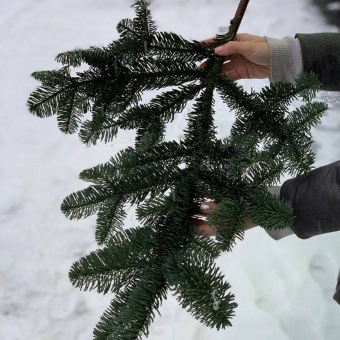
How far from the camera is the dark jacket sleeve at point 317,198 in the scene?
0.43 m

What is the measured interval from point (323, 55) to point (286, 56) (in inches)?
1.9

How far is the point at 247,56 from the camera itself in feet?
1.99

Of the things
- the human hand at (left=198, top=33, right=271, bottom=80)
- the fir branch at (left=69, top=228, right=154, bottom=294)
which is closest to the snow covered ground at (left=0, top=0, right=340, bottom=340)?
the human hand at (left=198, top=33, right=271, bottom=80)

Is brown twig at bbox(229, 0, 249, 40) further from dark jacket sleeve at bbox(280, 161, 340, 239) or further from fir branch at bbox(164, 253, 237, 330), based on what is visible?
fir branch at bbox(164, 253, 237, 330)

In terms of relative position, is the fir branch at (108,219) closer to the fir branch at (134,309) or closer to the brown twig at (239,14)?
the fir branch at (134,309)

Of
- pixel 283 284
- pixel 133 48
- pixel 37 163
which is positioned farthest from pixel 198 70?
pixel 37 163

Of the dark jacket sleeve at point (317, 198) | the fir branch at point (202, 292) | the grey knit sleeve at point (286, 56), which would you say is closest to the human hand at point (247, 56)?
the grey knit sleeve at point (286, 56)

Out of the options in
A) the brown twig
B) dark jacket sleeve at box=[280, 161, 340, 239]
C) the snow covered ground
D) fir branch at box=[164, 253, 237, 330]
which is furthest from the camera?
the snow covered ground

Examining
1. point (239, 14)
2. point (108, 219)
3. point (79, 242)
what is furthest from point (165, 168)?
point (79, 242)

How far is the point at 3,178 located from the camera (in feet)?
3.35

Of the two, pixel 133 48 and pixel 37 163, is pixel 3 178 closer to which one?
pixel 37 163

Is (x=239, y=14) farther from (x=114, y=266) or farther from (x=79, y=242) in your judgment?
(x=79, y=242)

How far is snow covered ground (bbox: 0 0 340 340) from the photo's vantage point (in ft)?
2.72

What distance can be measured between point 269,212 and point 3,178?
79 cm
